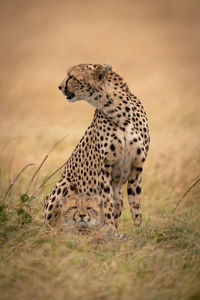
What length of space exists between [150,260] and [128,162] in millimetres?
822

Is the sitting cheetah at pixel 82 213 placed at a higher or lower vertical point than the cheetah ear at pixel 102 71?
lower

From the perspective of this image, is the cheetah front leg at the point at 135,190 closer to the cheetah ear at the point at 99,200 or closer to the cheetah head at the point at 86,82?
the cheetah ear at the point at 99,200

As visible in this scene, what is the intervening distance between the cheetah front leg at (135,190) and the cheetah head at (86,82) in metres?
0.59

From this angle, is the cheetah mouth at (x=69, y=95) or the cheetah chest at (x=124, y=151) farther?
the cheetah mouth at (x=69, y=95)

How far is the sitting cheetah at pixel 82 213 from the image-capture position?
11.1 ft

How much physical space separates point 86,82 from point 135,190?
35.4 inches

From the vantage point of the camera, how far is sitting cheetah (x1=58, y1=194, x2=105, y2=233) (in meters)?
3.38

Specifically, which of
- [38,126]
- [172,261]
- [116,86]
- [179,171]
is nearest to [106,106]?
[116,86]

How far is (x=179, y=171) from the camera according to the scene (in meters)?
5.75

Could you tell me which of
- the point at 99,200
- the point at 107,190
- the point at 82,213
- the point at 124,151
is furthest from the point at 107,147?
the point at 82,213

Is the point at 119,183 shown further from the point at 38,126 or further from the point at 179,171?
the point at 38,126

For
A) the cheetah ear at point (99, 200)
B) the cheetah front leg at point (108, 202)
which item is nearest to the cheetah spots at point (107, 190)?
the cheetah front leg at point (108, 202)

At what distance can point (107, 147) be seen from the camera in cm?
328

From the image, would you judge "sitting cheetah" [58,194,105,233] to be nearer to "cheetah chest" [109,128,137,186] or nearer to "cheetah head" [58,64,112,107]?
"cheetah chest" [109,128,137,186]
